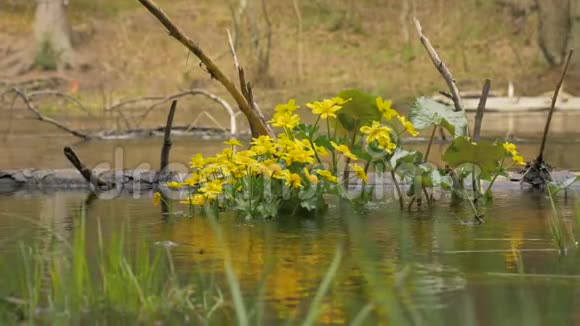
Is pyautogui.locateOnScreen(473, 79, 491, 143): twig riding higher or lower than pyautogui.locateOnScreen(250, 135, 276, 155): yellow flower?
higher

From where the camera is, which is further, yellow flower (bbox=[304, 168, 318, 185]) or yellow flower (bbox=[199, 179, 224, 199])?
yellow flower (bbox=[199, 179, 224, 199])

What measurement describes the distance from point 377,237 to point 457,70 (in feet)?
81.2

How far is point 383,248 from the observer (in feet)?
17.7

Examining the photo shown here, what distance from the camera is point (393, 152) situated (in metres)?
6.89

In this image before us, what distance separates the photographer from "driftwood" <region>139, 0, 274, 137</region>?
7.00 metres

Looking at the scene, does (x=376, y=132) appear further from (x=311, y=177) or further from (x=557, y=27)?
(x=557, y=27)

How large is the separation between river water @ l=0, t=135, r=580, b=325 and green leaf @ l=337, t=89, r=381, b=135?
45cm

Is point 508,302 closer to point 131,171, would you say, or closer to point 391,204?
point 391,204

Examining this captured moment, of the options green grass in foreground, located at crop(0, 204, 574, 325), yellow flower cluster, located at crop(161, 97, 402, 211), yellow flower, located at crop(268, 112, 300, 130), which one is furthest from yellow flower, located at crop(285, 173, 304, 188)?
green grass in foreground, located at crop(0, 204, 574, 325)

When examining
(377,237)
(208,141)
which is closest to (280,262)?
(377,237)

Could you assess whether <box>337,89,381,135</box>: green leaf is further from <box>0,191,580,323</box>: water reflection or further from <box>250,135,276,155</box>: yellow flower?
<box>250,135,276,155</box>: yellow flower

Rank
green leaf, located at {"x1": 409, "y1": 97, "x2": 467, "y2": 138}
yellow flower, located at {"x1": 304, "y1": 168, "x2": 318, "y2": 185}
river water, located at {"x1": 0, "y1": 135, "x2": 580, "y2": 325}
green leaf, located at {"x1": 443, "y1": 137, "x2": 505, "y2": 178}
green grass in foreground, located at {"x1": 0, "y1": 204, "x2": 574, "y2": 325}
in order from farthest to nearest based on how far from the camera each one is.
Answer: green leaf, located at {"x1": 409, "y1": 97, "x2": 467, "y2": 138} < green leaf, located at {"x1": 443, "y1": 137, "x2": 505, "y2": 178} < yellow flower, located at {"x1": 304, "y1": 168, "x2": 318, "y2": 185} < river water, located at {"x1": 0, "y1": 135, "x2": 580, "y2": 325} < green grass in foreground, located at {"x1": 0, "y1": 204, "x2": 574, "y2": 325}

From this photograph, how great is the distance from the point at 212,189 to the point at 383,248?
1.32m

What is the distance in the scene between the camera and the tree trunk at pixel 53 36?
100ft
